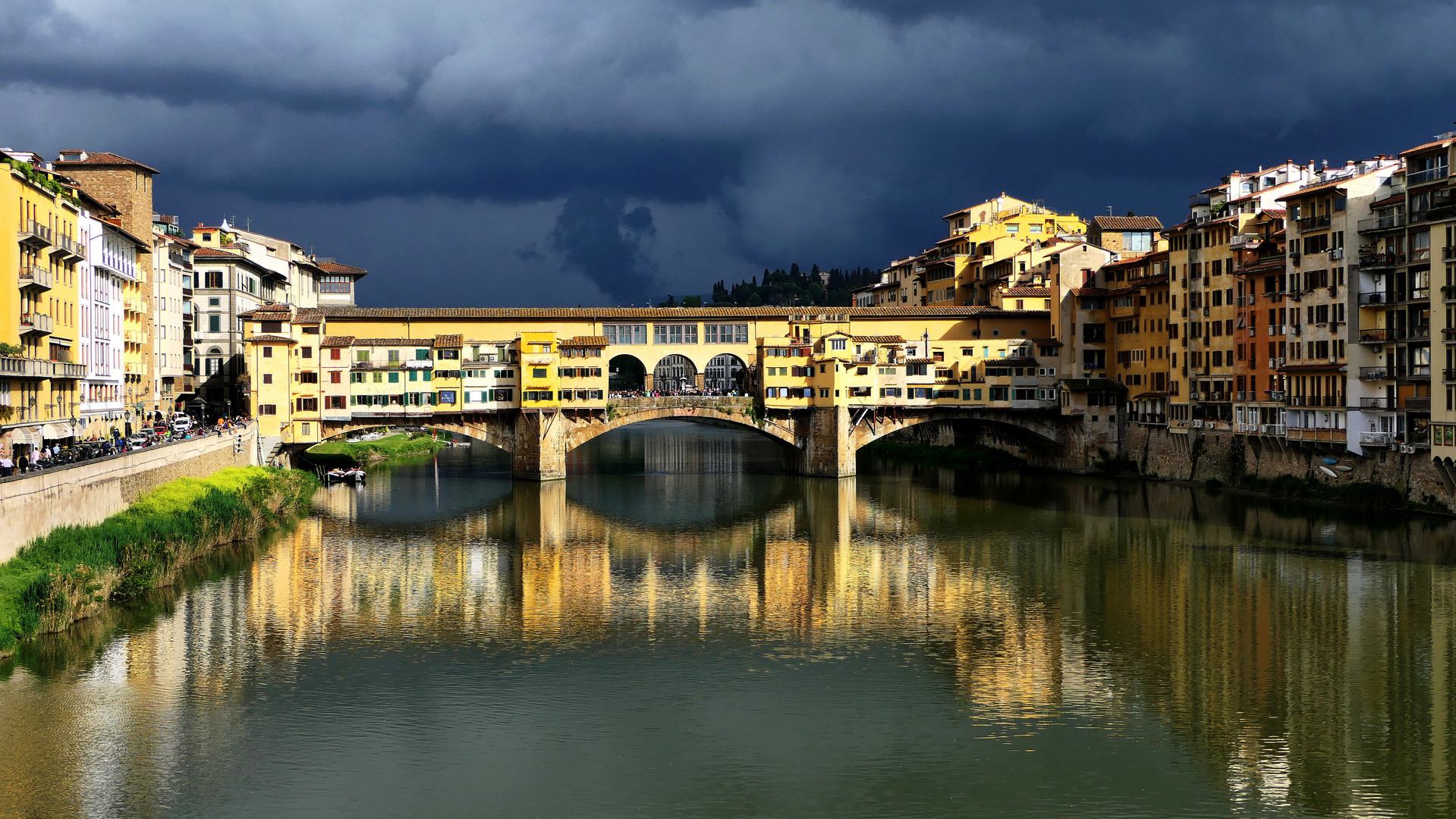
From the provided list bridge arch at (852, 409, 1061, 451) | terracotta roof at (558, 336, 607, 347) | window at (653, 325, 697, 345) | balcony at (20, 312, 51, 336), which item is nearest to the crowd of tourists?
balcony at (20, 312, 51, 336)

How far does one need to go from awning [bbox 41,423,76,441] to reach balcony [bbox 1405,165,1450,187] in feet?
164

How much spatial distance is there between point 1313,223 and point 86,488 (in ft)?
153

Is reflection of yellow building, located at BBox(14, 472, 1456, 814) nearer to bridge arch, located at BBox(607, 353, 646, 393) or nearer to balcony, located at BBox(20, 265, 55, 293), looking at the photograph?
balcony, located at BBox(20, 265, 55, 293)

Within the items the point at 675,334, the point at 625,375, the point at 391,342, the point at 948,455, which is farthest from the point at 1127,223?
the point at 625,375

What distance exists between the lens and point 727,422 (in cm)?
7262

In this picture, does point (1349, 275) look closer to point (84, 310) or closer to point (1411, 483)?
point (1411, 483)

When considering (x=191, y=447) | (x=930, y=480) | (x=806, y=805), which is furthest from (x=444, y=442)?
(x=806, y=805)

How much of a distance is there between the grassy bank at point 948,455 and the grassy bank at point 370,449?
30443mm

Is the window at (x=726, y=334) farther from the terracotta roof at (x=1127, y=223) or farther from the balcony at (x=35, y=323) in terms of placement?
the balcony at (x=35, y=323)

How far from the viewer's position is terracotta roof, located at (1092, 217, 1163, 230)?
8075 cm

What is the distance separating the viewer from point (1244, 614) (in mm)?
36250

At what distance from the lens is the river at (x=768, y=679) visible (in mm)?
23688

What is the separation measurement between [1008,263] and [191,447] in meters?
53.4

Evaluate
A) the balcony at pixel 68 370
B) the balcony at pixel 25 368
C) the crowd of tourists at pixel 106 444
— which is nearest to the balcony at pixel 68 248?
the balcony at pixel 68 370
